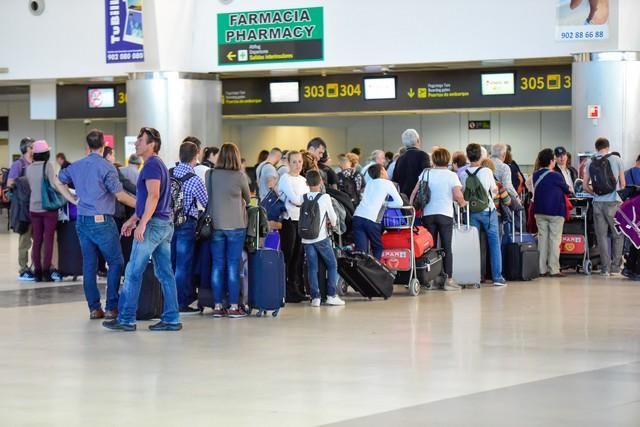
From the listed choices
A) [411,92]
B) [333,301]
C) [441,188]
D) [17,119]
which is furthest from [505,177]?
[17,119]


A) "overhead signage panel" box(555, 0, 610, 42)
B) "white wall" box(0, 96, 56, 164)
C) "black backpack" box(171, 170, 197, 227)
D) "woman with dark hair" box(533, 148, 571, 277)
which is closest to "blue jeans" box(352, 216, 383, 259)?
→ "black backpack" box(171, 170, 197, 227)

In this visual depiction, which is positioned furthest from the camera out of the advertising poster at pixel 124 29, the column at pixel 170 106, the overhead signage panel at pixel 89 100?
the overhead signage panel at pixel 89 100

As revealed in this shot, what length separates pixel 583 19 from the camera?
19125 mm

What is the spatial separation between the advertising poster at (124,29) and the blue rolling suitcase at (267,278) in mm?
10629

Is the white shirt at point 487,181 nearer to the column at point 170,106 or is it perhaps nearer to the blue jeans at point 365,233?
the blue jeans at point 365,233

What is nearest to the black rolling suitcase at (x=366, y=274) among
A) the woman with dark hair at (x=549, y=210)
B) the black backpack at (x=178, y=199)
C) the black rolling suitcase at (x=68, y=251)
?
the black backpack at (x=178, y=199)

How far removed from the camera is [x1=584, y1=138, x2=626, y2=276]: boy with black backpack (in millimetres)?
16750

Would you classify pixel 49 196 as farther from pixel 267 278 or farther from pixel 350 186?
pixel 267 278

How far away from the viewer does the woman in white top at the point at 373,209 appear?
14250 millimetres

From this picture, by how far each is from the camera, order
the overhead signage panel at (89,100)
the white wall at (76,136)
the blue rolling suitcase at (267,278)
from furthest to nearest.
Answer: the white wall at (76,136)
the overhead signage panel at (89,100)
the blue rolling suitcase at (267,278)

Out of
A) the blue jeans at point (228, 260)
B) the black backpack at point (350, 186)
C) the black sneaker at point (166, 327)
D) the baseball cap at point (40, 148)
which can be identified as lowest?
the black sneaker at point (166, 327)

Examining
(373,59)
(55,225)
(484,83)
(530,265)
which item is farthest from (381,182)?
(484,83)

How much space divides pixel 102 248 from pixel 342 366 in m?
3.47

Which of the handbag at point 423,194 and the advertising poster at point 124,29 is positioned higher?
the advertising poster at point 124,29
